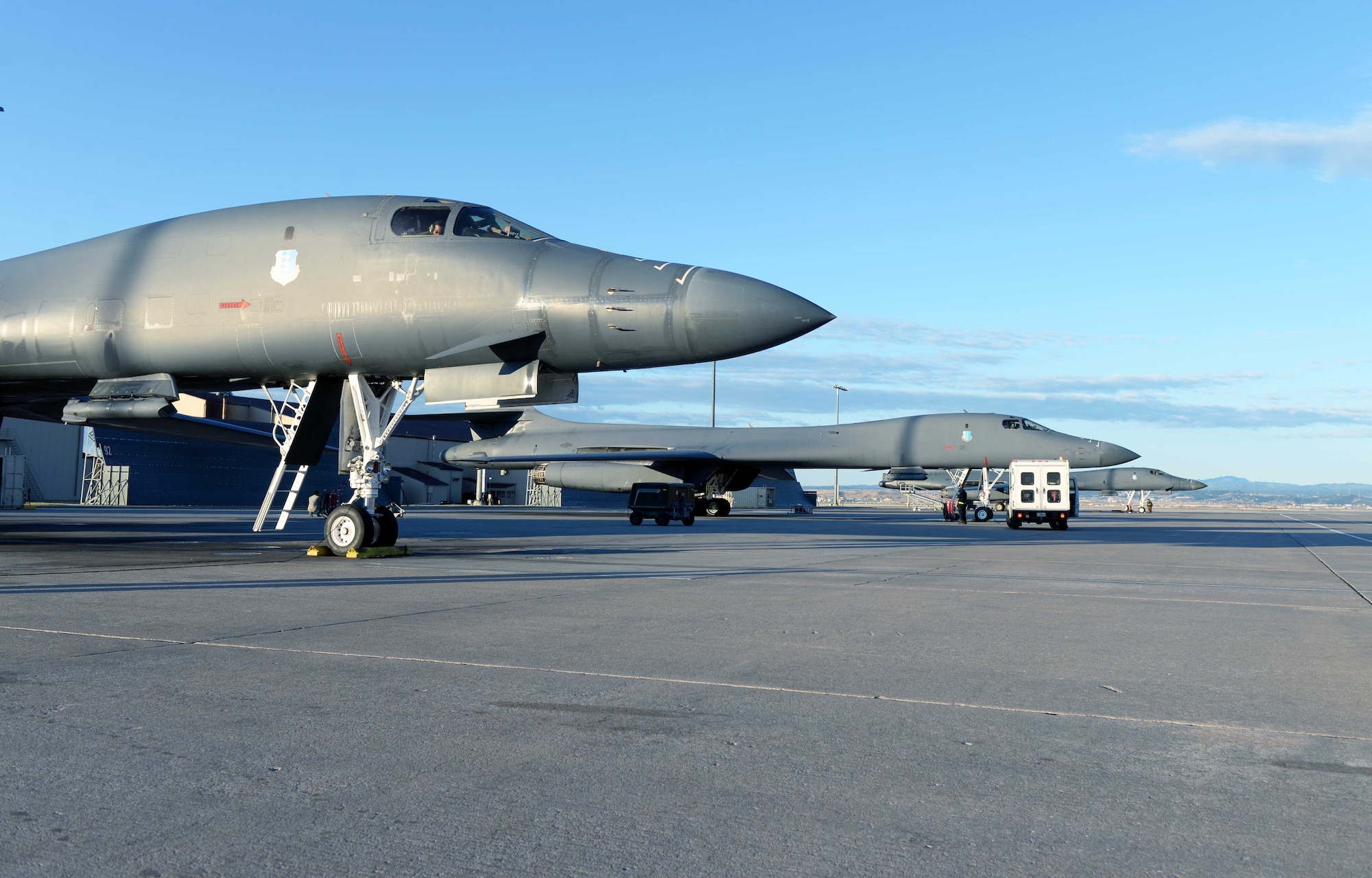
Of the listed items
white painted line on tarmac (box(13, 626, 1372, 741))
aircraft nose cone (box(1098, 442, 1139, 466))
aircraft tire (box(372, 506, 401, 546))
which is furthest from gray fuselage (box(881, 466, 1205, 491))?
white painted line on tarmac (box(13, 626, 1372, 741))

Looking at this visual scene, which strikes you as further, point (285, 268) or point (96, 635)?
point (285, 268)

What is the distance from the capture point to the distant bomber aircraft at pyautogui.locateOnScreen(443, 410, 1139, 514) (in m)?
32.2

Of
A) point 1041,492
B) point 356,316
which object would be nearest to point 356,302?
point 356,316

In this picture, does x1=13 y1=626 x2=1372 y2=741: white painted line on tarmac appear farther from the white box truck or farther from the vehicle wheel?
the white box truck

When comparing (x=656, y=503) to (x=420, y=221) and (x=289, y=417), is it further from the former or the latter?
(x=420, y=221)

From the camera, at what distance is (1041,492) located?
27.8 metres

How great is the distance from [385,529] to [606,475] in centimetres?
2423

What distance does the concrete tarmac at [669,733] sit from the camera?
8.48ft

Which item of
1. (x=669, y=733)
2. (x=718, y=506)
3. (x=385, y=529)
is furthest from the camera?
(x=718, y=506)

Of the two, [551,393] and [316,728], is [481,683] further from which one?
[551,393]

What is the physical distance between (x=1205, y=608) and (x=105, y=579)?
9.81 m

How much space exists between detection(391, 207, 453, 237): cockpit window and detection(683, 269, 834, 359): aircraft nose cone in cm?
329

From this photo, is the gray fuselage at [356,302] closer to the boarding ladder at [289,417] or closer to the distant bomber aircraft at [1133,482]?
the boarding ladder at [289,417]

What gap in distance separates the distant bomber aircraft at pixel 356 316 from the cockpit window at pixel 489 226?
26mm
